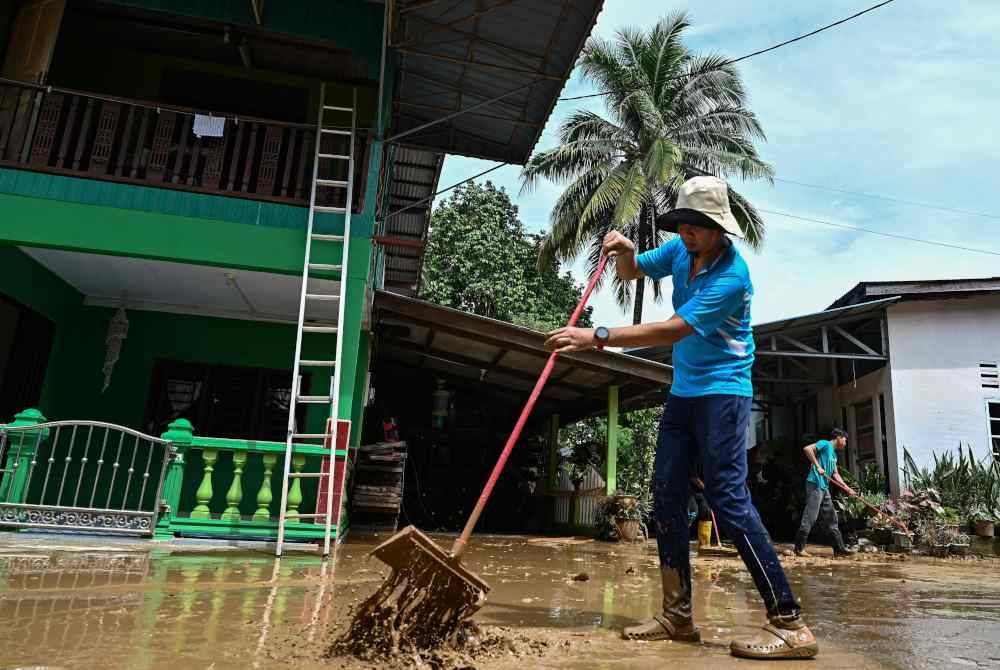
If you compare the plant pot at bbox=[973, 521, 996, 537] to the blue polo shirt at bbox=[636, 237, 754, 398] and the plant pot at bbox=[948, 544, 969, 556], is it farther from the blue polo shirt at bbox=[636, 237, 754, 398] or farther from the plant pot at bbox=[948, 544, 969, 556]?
Answer: the blue polo shirt at bbox=[636, 237, 754, 398]

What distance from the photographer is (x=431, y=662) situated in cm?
217

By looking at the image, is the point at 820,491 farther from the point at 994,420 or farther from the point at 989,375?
the point at 989,375

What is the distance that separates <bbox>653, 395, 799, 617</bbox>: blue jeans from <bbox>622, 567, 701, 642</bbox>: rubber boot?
0.07 meters

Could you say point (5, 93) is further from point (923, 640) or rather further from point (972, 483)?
point (972, 483)

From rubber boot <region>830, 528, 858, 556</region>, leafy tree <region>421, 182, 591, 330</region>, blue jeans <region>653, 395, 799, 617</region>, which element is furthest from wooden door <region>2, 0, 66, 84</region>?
leafy tree <region>421, 182, 591, 330</region>

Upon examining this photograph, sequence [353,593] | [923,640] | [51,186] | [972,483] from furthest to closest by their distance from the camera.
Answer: [972,483] < [51,186] < [353,593] < [923,640]

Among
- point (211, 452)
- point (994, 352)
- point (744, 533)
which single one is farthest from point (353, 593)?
point (994, 352)

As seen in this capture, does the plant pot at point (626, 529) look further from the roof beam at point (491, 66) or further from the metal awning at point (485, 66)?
the roof beam at point (491, 66)

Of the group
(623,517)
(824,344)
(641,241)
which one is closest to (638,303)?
(641,241)

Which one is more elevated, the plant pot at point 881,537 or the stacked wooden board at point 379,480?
the stacked wooden board at point 379,480

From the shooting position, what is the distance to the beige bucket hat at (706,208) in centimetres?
292

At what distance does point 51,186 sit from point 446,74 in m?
4.35

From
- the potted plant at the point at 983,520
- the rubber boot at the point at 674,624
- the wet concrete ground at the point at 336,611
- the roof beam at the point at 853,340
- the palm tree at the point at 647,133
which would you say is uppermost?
the palm tree at the point at 647,133

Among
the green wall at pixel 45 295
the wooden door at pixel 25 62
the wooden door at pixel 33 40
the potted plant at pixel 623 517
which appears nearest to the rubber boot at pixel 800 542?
the potted plant at pixel 623 517
